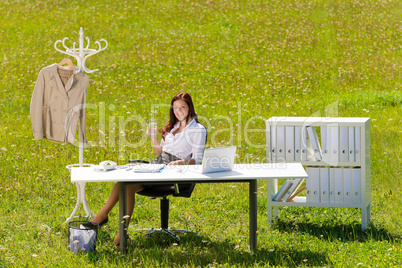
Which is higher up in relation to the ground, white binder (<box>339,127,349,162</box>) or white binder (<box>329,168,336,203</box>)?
white binder (<box>339,127,349,162</box>)

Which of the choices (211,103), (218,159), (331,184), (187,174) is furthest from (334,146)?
(211,103)

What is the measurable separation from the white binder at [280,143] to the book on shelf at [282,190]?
0.28 m

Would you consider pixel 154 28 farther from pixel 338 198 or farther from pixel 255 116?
pixel 338 198

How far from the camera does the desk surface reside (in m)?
5.34

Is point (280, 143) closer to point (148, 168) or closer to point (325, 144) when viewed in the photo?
point (325, 144)

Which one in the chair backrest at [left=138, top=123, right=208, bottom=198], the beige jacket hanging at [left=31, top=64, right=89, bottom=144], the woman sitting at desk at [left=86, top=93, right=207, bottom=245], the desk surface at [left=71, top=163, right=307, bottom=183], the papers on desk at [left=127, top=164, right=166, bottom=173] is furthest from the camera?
the beige jacket hanging at [left=31, top=64, right=89, bottom=144]

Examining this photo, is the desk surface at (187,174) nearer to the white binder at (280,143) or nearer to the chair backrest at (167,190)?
the chair backrest at (167,190)

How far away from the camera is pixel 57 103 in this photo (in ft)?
21.8

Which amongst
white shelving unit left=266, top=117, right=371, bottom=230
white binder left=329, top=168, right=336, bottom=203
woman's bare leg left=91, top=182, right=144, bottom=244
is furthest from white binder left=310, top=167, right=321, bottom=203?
woman's bare leg left=91, top=182, right=144, bottom=244

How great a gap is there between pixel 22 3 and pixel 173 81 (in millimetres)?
9094

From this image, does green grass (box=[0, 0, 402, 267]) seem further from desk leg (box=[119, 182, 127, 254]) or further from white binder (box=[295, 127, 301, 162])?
white binder (box=[295, 127, 301, 162])

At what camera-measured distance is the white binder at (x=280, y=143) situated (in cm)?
659

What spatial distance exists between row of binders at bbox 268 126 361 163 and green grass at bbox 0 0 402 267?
0.75 meters

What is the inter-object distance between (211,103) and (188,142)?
5.33 metres
